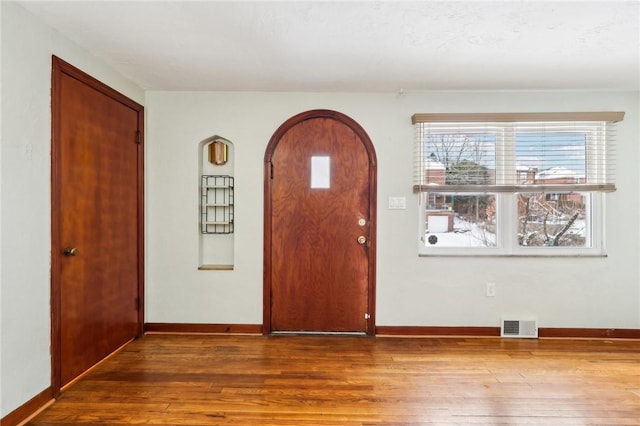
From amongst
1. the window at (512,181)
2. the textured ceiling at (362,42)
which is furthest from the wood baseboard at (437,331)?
the textured ceiling at (362,42)

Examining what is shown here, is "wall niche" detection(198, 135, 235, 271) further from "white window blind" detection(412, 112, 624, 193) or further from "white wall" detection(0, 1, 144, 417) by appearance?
"white window blind" detection(412, 112, 624, 193)

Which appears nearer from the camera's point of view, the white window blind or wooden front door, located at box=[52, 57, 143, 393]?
wooden front door, located at box=[52, 57, 143, 393]

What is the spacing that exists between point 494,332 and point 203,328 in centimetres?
264

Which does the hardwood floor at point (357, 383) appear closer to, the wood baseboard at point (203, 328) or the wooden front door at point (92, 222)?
the wood baseboard at point (203, 328)

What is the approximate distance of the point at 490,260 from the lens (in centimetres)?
335

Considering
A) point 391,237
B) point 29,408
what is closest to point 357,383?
point 391,237

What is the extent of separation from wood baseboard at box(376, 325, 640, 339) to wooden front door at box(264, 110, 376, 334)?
0.25 meters

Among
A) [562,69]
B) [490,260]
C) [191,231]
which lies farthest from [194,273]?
[562,69]

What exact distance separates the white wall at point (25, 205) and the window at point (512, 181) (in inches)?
107

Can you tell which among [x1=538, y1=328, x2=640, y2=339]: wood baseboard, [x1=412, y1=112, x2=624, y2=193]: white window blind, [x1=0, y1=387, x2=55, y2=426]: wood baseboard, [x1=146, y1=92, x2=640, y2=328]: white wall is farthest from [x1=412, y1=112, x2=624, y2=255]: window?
[x1=0, y1=387, x2=55, y2=426]: wood baseboard

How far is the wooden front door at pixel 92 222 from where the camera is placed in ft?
7.50

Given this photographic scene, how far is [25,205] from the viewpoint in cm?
201

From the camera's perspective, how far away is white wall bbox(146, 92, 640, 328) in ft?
10.8

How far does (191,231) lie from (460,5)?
2.71 m
